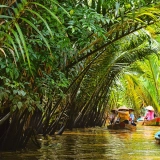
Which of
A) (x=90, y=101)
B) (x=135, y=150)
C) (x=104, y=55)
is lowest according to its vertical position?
(x=135, y=150)

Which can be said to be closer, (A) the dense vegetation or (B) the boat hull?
(A) the dense vegetation

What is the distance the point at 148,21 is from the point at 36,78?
1979 mm

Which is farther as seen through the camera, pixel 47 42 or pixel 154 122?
pixel 154 122

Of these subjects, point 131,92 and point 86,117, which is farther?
point 131,92

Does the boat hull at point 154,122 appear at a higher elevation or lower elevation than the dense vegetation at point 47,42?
lower

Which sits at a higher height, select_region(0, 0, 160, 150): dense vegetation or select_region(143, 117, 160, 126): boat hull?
select_region(0, 0, 160, 150): dense vegetation

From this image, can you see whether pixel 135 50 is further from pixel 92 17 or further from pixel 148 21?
pixel 92 17

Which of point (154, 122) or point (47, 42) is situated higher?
point (47, 42)

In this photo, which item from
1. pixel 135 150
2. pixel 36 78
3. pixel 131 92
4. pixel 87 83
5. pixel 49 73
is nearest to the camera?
pixel 36 78

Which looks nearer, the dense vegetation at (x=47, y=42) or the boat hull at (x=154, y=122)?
the dense vegetation at (x=47, y=42)

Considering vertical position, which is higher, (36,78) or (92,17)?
(92,17)

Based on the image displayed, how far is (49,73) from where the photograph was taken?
6969 millimetres

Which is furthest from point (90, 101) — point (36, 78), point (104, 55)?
point (36, 78)

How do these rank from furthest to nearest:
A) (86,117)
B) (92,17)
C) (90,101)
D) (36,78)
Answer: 1. (86,117)
2. (90,101)
3. (36,78)
4. (92,17)
